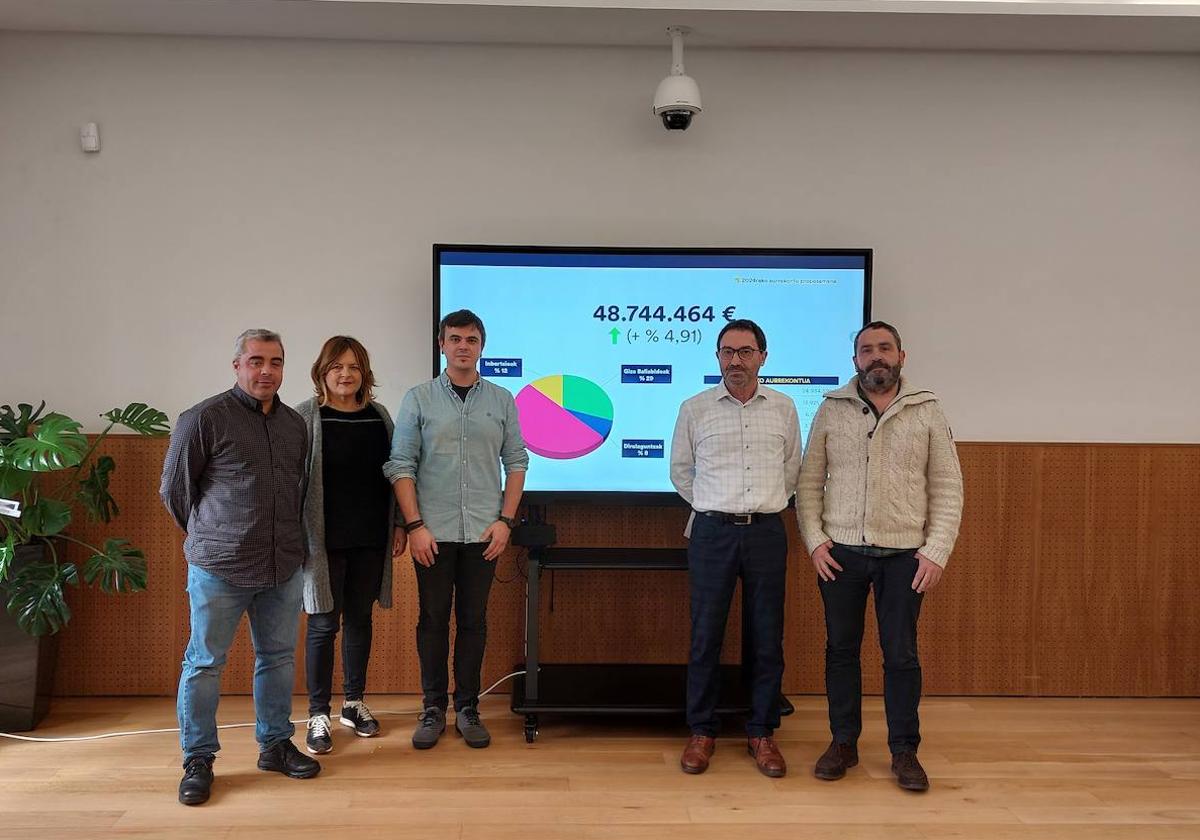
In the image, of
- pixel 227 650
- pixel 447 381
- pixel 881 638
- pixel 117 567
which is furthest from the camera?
pixel 117 567

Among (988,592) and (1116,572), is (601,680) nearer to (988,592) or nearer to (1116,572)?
(988,592)

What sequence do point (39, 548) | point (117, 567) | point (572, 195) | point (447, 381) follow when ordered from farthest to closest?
point (572, 195), point (39, 548), point (117, 567), point (447, 381)

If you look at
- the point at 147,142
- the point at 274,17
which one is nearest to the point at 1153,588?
the point at 274,17

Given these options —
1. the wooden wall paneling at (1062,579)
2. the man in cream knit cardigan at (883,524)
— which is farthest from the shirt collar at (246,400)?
the wooden wall paneling at (1062,579)

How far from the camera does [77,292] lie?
13.1 feet

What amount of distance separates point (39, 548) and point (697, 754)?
2.66 meters

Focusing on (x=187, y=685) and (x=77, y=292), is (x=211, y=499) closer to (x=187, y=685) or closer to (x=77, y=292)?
(x=187, y=685)

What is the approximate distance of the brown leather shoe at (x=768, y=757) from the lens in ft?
10.3

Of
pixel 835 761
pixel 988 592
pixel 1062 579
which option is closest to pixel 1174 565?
pixel 1062 579

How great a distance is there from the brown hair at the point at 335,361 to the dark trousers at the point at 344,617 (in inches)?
22.2

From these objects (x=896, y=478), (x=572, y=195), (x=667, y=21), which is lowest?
(x=896, y=478)

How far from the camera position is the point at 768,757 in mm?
3176

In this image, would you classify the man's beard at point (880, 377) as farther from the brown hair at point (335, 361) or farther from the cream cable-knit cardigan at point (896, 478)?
the brown hair at point (335, 361)

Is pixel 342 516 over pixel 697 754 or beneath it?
over
